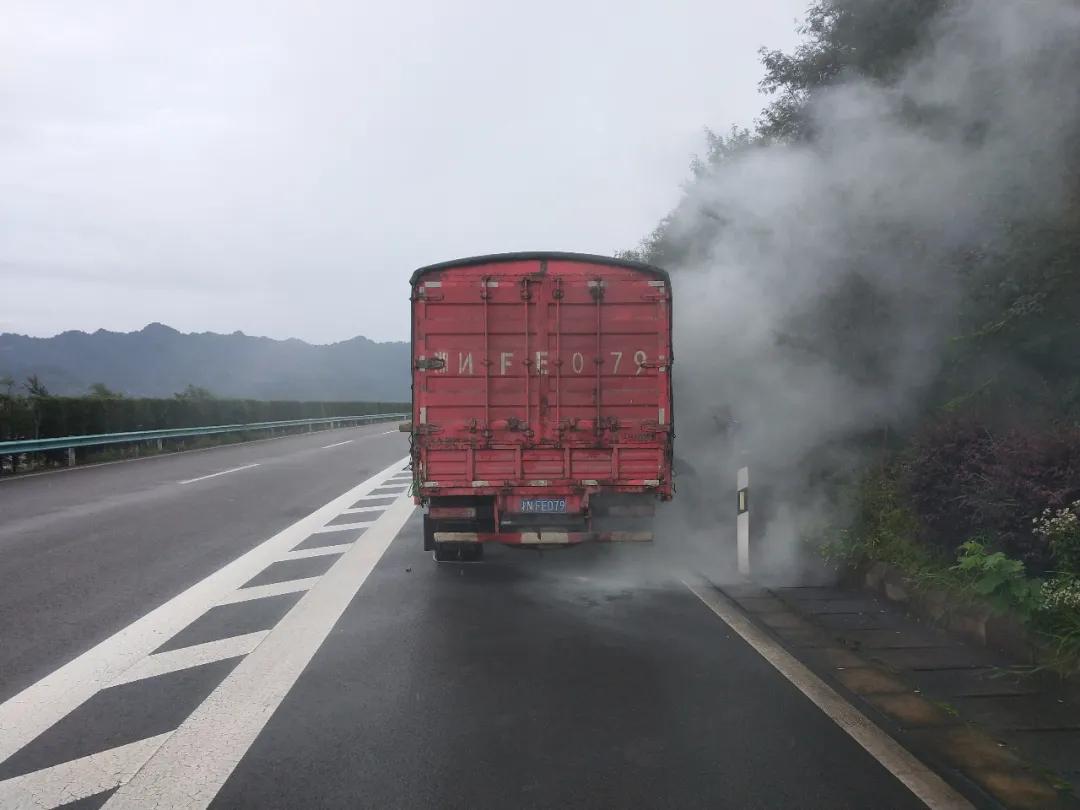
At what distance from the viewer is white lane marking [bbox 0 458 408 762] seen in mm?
3773

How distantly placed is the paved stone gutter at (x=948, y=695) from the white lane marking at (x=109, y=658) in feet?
11.8

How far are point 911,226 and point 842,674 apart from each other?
453 centimetres

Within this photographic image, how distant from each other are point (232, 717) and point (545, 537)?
315cm

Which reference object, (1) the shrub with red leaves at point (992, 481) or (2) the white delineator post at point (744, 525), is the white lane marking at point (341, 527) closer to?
(2) the white delineator post at point (744, 525)

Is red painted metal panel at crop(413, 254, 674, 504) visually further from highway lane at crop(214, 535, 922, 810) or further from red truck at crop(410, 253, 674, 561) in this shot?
highway lane at crop(214, 535, 922, 810)

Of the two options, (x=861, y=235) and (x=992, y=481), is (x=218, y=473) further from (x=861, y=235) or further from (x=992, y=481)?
(x=992, y=481)

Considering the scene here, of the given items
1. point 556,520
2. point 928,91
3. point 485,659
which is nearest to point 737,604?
point 556,520

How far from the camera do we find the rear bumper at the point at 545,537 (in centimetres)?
658

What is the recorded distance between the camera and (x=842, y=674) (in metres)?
4.31

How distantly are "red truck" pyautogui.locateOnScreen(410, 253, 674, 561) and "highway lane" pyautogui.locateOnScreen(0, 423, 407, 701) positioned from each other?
2.34m

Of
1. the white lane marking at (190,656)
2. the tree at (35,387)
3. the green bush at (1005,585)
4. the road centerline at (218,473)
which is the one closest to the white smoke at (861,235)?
the green bush at (1005,585)

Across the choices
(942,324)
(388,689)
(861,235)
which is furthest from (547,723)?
(861,235)

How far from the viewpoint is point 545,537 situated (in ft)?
21.7

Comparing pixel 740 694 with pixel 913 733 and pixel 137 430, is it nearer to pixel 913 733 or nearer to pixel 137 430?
pixel 913 733
